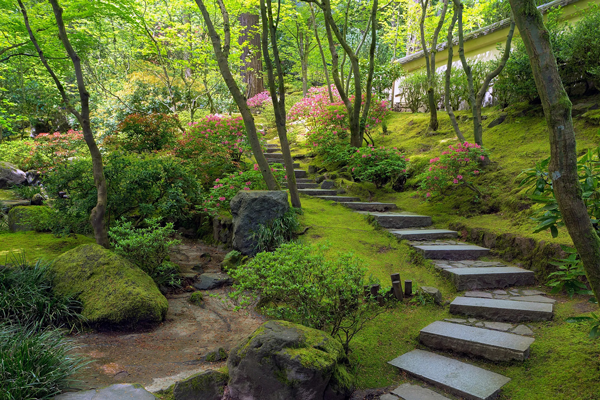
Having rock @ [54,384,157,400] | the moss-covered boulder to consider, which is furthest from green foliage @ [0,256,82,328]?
rock @ [54,384,157,400]

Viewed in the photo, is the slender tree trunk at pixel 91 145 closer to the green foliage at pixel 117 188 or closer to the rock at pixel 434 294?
the green foliage at pixel 117 188

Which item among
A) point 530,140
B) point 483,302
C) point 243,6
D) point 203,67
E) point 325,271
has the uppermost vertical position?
point 243,6

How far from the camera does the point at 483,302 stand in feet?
12.4

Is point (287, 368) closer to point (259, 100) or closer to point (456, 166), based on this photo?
point (456, 166)

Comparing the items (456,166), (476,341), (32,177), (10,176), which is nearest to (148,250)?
(476,341)

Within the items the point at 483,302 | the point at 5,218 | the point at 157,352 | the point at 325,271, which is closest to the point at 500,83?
the point at 483,302

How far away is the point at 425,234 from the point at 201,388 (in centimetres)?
452

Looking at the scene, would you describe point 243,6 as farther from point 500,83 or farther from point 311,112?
point 500,83

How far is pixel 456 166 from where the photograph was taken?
6613 millimetres

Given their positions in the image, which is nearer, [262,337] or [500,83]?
[262,337]

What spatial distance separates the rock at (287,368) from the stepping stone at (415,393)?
40 centimetres

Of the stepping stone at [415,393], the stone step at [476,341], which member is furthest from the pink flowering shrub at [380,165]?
the stepping stone at [415,393]

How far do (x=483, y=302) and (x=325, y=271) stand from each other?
191 centimetres

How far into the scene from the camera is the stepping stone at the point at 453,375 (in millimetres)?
2535
